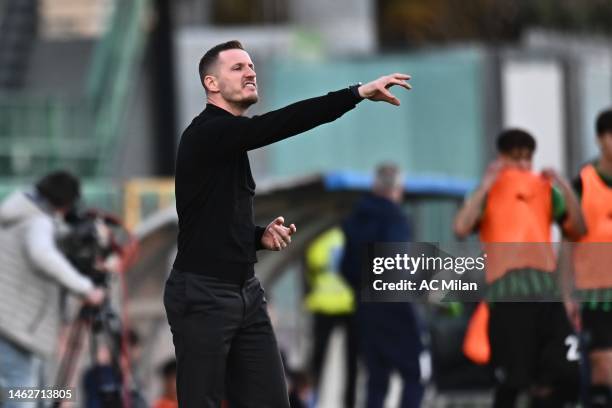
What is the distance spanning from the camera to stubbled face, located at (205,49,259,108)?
8.61 meters

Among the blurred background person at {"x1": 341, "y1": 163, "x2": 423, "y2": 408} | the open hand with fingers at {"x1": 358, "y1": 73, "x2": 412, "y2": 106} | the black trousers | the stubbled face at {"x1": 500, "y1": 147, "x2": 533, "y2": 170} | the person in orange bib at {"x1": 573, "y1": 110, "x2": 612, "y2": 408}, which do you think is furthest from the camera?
the blurred background person at {"x1": 341, "y1": 163, "x2": 423, "y2": 408}

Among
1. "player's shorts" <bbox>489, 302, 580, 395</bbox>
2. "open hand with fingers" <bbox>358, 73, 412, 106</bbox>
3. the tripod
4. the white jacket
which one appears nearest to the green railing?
the tripod

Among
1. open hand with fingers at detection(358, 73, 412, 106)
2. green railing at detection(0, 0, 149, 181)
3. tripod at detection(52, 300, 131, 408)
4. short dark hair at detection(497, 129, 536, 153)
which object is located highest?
green railing at detection(0, 0, 149, 181)

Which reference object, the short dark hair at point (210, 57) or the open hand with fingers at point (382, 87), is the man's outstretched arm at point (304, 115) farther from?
the short dark hair at point (210, 57)

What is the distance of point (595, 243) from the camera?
10.9 m

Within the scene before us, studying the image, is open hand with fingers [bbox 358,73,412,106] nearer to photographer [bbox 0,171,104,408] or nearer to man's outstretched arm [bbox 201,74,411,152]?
man's outstretched arm [bbox 201,74,411,152]

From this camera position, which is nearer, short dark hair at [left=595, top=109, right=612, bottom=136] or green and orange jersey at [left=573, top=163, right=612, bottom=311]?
green and orange jersey at [left=573, top=163, right=612, bottom=311]

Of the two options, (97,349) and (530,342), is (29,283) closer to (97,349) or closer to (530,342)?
(97,349)

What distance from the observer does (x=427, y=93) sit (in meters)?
24.0

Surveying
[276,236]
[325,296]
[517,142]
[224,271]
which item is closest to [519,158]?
[517,142]

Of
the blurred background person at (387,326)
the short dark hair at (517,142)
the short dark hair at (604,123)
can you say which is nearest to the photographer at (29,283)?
the blurred background person at (387,326)

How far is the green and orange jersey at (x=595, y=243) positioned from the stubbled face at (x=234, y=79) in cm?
281

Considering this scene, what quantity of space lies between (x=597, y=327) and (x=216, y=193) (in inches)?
135

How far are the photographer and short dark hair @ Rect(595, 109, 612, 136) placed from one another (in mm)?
3106
